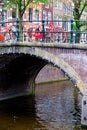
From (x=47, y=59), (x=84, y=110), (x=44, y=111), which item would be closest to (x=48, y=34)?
(x=47, y=59)

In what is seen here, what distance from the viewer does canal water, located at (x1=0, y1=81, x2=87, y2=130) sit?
18672 millimetres

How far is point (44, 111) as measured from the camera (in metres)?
21.8

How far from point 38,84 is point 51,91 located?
2.81 metres

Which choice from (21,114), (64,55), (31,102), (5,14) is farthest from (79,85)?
(5,14)

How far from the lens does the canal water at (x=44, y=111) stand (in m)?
18.7

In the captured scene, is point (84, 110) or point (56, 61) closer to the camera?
point (84, 110)

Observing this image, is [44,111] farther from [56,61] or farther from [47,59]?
[56,61]

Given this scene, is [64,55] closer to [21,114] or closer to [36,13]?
[21,114]

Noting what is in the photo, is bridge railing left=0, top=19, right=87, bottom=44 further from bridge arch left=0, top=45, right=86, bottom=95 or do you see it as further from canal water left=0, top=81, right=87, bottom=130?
canal water left=0, top=81, right=87, bottom=130

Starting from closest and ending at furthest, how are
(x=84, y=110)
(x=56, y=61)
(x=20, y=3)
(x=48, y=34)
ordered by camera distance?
(x=84, y=110)
(x=56, y=61)
(x=48, y=34)
(x=20, y=3)

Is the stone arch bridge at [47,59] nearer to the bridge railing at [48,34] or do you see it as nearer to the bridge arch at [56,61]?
the bridge arch at [56,61]

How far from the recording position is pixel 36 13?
42.8 metres

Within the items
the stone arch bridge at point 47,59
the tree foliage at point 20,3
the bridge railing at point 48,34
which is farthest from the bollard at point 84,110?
the tree foliage at point 20,3

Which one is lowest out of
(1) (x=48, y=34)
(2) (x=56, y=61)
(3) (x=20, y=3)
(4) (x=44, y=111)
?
(4) (x=44, y=111)
